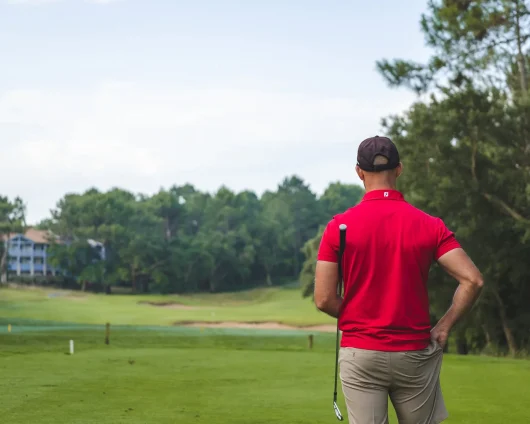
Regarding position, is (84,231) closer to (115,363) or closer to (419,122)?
(419,122)

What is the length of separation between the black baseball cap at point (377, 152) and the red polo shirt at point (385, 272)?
25cm

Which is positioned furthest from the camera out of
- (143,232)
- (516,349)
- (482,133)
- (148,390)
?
(143,232)

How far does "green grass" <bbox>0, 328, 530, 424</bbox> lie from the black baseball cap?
23.1 ft

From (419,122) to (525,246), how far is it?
217 inches

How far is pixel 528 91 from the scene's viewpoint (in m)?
30.8

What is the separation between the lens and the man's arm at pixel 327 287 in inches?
157

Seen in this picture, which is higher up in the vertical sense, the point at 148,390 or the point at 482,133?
the point at 482,133

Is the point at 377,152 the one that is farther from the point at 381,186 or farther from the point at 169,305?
the point at 169,305

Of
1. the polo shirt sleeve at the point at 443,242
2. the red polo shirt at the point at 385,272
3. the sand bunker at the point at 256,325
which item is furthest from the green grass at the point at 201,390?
the sand bunker at the point at 256,325

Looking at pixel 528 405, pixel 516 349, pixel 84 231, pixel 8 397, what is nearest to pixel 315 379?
pixel 528 405

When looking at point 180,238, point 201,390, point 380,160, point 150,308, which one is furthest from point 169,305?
point 380,160

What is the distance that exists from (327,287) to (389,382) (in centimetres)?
49

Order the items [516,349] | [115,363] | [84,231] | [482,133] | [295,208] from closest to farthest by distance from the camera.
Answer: [115,363] → [482,133] → [516,349] → [84,231] → [295,208]

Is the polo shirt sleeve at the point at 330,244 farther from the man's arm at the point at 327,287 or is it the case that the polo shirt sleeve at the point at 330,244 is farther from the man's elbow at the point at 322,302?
the man's elbow at the point at 322,302
